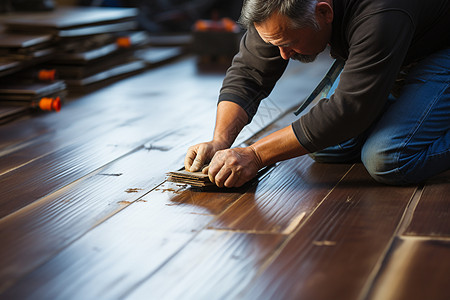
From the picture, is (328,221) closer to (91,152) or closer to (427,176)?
(427,176)

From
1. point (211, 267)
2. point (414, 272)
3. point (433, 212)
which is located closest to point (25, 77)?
point (211, 267)

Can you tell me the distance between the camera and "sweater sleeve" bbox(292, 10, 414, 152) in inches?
60.9

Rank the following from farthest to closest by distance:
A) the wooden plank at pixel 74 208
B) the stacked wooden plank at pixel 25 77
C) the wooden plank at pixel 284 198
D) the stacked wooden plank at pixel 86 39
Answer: the stacked wooden plank at pixel 86 39 < the stacked wooden plank at pixel 25 77 < the wooden plank at pixel 284 198 < the wooden plank at pixel 74 208

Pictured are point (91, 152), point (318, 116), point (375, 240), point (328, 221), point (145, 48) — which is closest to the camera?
point (375, 240)

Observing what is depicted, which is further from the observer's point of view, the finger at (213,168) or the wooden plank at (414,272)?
the finger at (213,168)

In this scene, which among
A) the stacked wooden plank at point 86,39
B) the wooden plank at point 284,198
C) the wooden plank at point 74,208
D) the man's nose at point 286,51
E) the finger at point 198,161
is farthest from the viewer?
the stacked wooden plank at point 86,39

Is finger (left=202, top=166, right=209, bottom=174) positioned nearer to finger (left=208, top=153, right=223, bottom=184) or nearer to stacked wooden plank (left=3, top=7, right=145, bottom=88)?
finger (left=208, top=153, right=223, bottom=184)

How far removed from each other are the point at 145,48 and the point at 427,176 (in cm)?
349

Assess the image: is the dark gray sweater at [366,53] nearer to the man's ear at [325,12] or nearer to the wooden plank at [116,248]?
the man's ear at [325,12]

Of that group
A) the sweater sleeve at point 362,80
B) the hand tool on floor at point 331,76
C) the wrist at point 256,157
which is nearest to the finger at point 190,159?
the wrist at point 256,157

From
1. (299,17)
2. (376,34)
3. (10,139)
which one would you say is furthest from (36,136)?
(376,34)

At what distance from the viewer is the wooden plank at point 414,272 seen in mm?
1153

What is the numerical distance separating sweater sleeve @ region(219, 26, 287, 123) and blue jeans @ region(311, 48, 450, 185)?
383 mm

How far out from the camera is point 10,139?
250 centimetres
